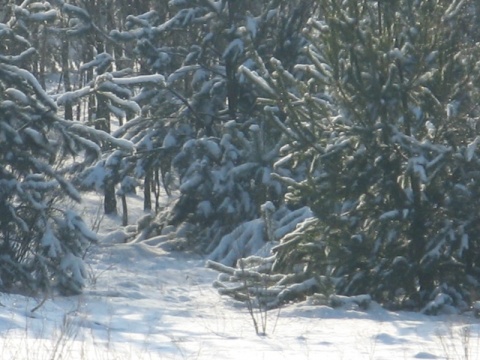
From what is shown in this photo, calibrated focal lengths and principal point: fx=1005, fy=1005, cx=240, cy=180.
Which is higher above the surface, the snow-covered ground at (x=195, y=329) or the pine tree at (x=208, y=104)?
the pine tree at (x=208, y=104)

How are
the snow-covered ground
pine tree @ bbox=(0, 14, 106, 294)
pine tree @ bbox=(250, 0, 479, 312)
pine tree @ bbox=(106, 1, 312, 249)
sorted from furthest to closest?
pine tree @ bbox=(106, 1, 312, 249), pine tree @ bbox=(0, 14, 106, 294), pine tree @ bbox=(250, 0, 479, 312), the snow-covered ground

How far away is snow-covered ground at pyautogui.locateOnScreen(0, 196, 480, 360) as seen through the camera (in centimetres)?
729

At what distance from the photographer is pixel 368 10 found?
447 inches

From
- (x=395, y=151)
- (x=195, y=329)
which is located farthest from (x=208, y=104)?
(x=195, y=329)

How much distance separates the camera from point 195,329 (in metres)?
9.33

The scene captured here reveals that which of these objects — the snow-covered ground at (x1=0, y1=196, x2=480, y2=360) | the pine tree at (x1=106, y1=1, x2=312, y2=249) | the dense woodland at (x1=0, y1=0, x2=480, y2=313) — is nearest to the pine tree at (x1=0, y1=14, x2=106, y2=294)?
the dense woodland at (x1=0, y1=0, x2=480, y2=313)

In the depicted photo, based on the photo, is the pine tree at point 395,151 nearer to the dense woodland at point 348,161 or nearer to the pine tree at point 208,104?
the dense woodland at point 348,161

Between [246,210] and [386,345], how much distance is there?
9680 millimetres

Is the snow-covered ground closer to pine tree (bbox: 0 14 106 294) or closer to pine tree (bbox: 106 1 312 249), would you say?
pine tree (bbox: 0 14 106 294)

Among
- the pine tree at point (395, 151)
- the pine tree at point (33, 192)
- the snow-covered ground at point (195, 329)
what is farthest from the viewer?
the pine tree at point (33, 192)

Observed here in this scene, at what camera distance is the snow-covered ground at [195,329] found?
7293 millimetres

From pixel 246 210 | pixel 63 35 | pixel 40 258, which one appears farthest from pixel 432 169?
pixel 63 35

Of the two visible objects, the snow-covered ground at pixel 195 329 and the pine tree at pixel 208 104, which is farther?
the pine tree at pixel 208 104

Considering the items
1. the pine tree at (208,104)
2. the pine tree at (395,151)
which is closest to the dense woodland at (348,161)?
the pine tree at (395,151)
